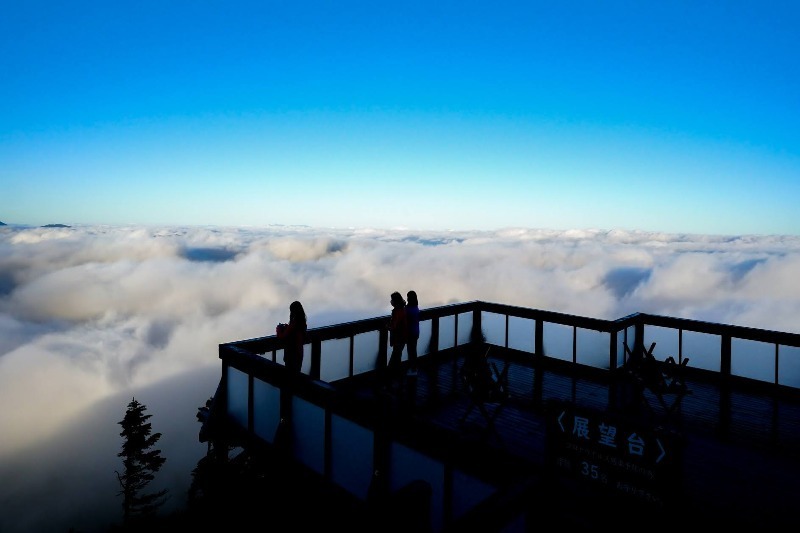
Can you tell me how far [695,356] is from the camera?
905 cm

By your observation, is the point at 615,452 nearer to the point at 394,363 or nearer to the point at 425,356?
the point at 394,363

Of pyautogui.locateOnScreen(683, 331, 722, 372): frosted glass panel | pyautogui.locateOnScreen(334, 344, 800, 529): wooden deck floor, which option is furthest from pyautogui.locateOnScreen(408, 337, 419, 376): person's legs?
pyautogui.locateOnScreen(683, 331, 722, 372): frosted glass panel

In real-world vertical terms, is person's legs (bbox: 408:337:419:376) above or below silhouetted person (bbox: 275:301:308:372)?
below

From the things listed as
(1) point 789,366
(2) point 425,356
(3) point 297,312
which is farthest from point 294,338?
(1) point 789,366

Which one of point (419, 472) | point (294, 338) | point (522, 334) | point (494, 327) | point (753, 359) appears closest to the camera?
point (419, 472)

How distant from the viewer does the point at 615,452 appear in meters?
3.75

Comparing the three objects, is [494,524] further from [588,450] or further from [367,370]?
[367,370]

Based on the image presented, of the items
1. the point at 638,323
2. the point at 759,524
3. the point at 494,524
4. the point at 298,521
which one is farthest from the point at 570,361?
the point at 494,524

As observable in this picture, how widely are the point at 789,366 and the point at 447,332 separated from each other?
20.7 ft

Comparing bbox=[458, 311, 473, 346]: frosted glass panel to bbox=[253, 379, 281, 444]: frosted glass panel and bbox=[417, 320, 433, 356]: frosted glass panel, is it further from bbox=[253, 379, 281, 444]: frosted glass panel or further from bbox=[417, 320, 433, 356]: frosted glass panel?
bbox=[253, 379, 281, 444]: frosted glass panel

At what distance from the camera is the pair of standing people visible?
7.72 metres

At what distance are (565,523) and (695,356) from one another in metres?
6.70

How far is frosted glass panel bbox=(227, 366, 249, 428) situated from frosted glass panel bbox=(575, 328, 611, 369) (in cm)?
643

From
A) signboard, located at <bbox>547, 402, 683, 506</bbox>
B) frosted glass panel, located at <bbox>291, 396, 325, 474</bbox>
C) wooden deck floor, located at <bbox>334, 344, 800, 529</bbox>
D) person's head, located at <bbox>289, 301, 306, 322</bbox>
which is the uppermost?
person's head, located at <bbox>289, 301, 306, 322</bbox>
